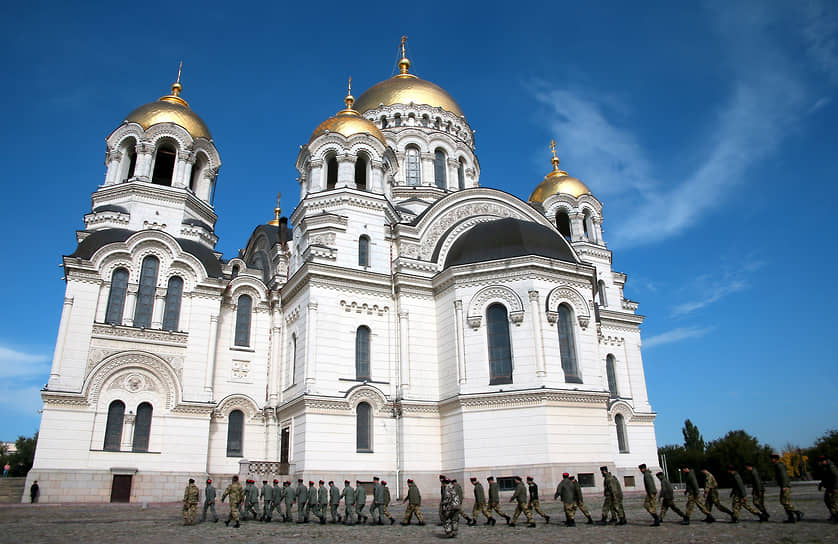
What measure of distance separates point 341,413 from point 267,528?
338 inches

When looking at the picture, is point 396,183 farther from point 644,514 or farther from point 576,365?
point 644,514

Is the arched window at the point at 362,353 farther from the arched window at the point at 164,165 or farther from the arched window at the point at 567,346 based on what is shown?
the arched window at the point at 164,165

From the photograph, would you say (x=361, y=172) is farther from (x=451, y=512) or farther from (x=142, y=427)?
(x=451, y=512)

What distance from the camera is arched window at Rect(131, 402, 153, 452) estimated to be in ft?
70.9

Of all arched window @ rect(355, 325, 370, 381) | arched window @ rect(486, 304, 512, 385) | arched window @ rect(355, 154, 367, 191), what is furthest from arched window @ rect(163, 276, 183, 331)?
arched window @ rect(486, 304, 512, 385)

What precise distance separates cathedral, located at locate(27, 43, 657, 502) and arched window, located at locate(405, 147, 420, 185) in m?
3.87

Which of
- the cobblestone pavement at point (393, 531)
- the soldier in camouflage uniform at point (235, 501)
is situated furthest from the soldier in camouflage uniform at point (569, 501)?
the soldier in camouflage uniform at point (235, 501)

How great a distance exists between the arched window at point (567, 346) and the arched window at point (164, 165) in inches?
714

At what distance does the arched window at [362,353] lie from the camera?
74.8 ft

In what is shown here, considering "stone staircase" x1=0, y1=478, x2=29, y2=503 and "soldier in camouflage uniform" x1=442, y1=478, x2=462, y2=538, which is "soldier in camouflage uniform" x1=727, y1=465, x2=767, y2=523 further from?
"stone staircase" x1=0, y1=478, x2=29, y2=503

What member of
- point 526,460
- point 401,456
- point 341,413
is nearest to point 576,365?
point 526,460

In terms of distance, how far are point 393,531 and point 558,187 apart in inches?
978

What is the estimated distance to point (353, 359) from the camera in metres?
22.6

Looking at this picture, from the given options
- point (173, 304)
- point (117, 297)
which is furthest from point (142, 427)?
point (117, 297)
